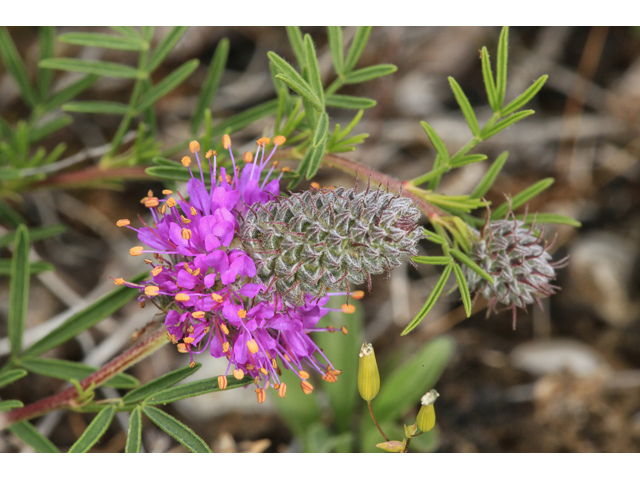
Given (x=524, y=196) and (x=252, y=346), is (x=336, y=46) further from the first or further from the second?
(x=252, y=346)

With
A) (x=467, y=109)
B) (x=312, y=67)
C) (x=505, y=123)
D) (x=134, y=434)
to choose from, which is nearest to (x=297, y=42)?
(x=312, y=67)

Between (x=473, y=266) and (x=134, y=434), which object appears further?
(x=134, y=434)

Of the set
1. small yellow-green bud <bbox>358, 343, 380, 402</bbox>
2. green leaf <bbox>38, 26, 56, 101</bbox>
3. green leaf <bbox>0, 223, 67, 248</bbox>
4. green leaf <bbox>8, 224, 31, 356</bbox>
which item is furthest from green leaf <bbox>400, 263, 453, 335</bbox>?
green leaf <bbox>38, 26, 56, 101</bbox>

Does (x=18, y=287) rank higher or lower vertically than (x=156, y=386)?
higher

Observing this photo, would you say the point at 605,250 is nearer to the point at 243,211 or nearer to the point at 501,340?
the point at 501,340

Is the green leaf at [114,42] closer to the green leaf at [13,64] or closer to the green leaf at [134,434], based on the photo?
the green leaf at [13,64]

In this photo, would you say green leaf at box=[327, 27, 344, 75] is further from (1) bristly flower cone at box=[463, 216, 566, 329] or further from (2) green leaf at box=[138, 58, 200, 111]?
(1) bristly flower cone at box=[463, 216, 566, 329]
